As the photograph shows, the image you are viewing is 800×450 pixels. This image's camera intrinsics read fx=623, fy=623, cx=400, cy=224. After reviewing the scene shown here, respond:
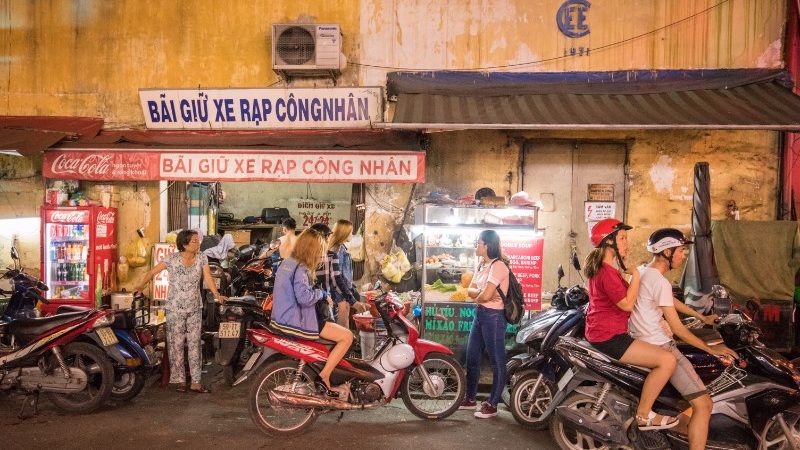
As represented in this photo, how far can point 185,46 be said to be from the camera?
998 centimetres

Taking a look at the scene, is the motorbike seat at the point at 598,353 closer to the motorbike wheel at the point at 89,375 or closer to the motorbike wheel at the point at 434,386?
the motorbike wheel at the point at 434,386

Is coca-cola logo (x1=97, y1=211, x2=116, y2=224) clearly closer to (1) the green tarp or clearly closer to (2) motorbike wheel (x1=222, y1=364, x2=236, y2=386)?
(2) motorbike wheel (x1=222, y1=364, x2=236, y2=386)

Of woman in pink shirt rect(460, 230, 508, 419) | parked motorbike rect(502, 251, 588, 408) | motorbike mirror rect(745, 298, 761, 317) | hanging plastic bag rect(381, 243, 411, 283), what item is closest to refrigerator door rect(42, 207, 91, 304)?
hanging plastic bag rect(381, 243, 411, 283)

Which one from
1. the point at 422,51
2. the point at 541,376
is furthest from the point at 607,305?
the point at 422,51

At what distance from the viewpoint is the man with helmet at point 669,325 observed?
493 centimetres

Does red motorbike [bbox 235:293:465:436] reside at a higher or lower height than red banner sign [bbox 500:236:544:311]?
lower

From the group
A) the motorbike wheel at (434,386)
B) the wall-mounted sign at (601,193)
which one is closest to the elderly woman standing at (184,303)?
the motorbike wheel at (434,386)

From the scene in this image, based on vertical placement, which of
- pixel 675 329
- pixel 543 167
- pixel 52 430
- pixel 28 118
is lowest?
pixel 52 430

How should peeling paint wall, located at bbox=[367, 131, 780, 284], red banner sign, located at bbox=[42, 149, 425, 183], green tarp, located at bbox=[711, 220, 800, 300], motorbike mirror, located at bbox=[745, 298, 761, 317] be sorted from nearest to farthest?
motorbike mirror, located at bbox=[745, 298, 761, 317] → green tarp, located at bbox=[711, 220, 800, 300] → red banner sign, located at bbox=[42, 149, 425, 183] → peeling paint wall, located at bbox=[367, 131, 780, 284]

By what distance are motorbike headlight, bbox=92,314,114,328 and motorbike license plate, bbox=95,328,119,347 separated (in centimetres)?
5

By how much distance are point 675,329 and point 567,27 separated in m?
5.97

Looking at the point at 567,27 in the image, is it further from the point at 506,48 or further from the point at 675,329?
the point at 675,329

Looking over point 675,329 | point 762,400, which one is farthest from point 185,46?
point 762,400

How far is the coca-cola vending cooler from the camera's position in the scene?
959cm
